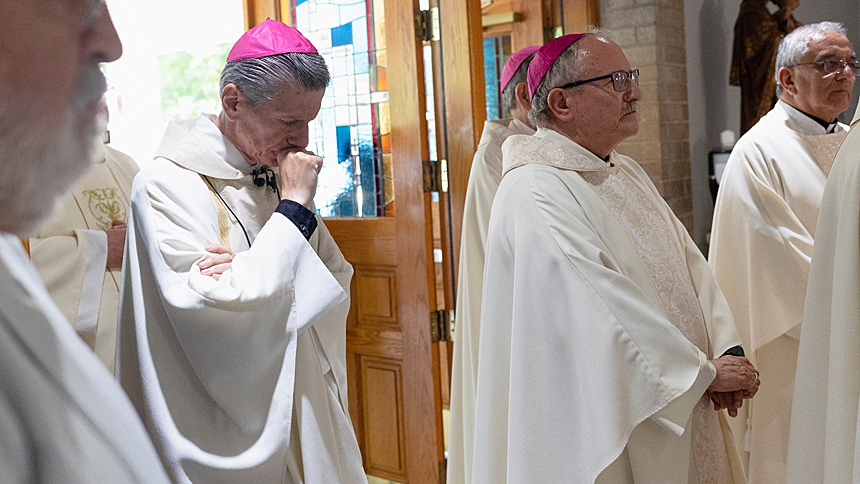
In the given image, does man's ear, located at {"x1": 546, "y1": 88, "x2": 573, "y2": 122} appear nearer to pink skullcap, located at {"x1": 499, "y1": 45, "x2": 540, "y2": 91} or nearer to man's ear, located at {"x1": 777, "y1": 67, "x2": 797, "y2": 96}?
pink skullcap, located at {"x1": 499, "y1": 45, "x2": 540, "y2": 91}

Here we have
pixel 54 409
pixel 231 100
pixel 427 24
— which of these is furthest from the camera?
pixel 427 24

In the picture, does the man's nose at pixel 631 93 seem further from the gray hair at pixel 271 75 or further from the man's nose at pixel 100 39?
the man's nose at pixel 100 39

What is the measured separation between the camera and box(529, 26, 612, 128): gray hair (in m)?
2.30

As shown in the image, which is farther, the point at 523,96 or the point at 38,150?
the point at 523,96

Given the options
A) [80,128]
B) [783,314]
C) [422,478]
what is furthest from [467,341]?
→ [80,128]

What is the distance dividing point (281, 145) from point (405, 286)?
142cm

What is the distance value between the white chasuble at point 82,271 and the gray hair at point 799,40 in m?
2.74

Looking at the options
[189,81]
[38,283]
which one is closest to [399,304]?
[38,283]

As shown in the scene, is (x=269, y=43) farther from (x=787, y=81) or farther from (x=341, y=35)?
(x=787, y=81)

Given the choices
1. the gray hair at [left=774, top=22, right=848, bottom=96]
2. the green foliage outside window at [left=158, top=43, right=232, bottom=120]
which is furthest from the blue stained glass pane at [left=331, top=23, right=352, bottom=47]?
the green foliage outside window at [left=158, top=43, right=232, bottom=120]

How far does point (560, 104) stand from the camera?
7.61 ft

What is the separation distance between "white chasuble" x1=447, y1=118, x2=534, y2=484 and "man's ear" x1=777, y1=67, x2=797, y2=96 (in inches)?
48.0

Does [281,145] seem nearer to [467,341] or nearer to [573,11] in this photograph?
[467,341]

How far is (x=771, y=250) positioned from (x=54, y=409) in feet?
9.64
